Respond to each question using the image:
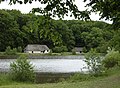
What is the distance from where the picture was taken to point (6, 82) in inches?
770

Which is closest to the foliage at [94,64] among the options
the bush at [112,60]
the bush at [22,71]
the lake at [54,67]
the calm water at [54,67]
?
the lake at [54,67]

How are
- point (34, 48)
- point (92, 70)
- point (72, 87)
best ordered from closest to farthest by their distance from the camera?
point (72, 87) < point (92, 70) < point (34, 48)

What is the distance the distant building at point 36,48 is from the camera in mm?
90250

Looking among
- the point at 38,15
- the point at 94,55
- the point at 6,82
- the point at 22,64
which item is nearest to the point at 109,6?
the point at 38,15

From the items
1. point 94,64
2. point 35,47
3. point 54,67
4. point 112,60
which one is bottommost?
point 54,67

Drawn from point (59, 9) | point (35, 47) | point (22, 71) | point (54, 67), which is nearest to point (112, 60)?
point (54, 67)

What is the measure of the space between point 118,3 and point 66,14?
3.65ft

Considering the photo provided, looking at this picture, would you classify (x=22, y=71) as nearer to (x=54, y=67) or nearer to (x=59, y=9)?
(x=59, y=9)

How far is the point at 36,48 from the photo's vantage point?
3625 inches

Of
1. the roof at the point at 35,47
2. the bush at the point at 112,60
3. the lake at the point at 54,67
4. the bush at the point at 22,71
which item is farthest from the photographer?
the roof at the point at 35,47

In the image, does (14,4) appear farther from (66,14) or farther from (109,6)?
(109,6)

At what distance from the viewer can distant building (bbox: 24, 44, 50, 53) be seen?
90.2 metres

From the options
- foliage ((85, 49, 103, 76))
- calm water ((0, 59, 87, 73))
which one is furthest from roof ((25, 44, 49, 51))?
foliage ((85, 49, 103, 76))

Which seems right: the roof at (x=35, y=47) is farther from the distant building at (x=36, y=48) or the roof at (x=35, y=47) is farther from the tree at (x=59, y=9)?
the tree at (x=59, y=9)
